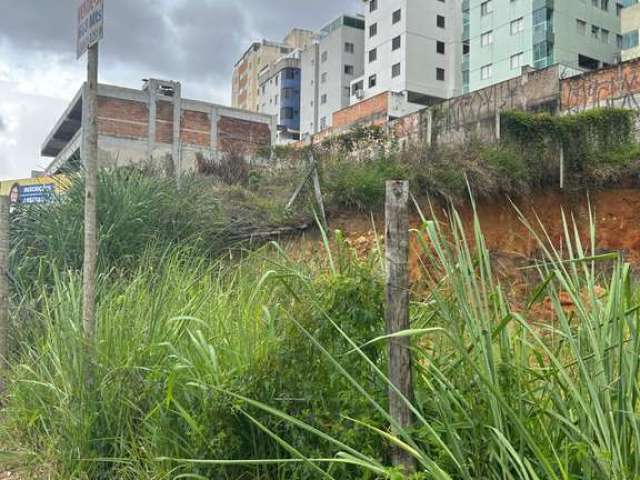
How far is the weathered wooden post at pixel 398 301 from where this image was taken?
213 cm

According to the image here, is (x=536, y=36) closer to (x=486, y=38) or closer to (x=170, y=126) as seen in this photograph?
(x=486, y=38)

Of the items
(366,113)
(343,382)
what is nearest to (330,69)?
(366,113)

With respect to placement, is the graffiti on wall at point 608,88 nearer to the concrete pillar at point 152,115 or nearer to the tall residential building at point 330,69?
the concrete pillar at point 152,115

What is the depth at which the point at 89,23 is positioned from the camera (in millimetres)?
3473

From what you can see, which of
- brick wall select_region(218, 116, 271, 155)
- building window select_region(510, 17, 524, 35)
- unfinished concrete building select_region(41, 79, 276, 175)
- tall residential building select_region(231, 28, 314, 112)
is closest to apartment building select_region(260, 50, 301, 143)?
tall residential building select_region(231, 28, 314, 112)

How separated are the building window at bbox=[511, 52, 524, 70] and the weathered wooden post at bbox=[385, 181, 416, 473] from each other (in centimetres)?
4099

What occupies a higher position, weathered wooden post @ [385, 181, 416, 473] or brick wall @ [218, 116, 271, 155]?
brick wall @ [218, 116, 271, 155]

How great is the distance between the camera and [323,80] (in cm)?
5781

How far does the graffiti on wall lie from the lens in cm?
1733

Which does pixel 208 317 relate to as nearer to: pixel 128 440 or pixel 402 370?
pixel 128 440

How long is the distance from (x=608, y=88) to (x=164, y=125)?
22080 mm

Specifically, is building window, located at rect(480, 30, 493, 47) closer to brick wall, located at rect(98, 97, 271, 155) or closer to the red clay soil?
brick wall, located at rect(98, 97, 271, 155)

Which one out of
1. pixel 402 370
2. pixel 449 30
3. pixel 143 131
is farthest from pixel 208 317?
pixel 449 30

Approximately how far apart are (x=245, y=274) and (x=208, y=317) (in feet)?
3.01
